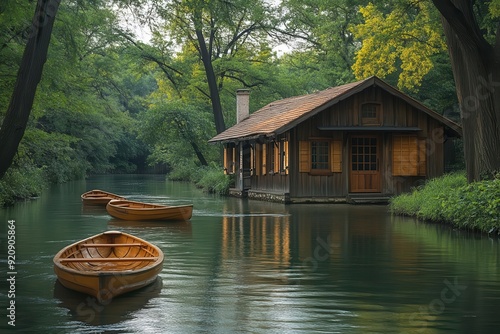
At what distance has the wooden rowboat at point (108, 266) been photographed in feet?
34.7

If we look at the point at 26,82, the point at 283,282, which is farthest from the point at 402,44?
the point at 283,282

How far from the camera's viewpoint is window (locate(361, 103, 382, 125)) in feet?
106

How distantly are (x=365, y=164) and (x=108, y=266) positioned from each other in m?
21.8

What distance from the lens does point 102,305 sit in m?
10.4

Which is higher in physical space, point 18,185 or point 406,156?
point 406,156

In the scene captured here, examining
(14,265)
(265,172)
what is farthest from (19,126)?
(265,172)

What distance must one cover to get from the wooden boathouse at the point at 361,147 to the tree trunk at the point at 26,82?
540 inches

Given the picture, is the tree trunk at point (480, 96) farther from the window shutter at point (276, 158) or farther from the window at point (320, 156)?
the window shutter at point (276, 158)

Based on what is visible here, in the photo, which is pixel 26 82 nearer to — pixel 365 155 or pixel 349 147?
pixel 349 147

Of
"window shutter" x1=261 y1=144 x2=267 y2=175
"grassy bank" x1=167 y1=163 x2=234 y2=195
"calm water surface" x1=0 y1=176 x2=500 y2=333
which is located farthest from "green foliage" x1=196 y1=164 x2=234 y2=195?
"calm water surface" x1=0 y1=176 x2=500 y2=333

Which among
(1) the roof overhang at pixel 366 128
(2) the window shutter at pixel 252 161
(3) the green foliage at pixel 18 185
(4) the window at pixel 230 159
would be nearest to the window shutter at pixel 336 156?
(1) the roof overhang at pixel 366 128

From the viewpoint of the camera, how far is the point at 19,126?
19359 mm

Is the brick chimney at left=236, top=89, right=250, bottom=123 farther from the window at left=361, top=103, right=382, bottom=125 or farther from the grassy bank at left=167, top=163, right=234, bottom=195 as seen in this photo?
the window at left=361, top=103, right=382, bottom=125

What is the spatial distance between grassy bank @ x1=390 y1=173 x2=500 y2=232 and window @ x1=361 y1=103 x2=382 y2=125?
683cm
